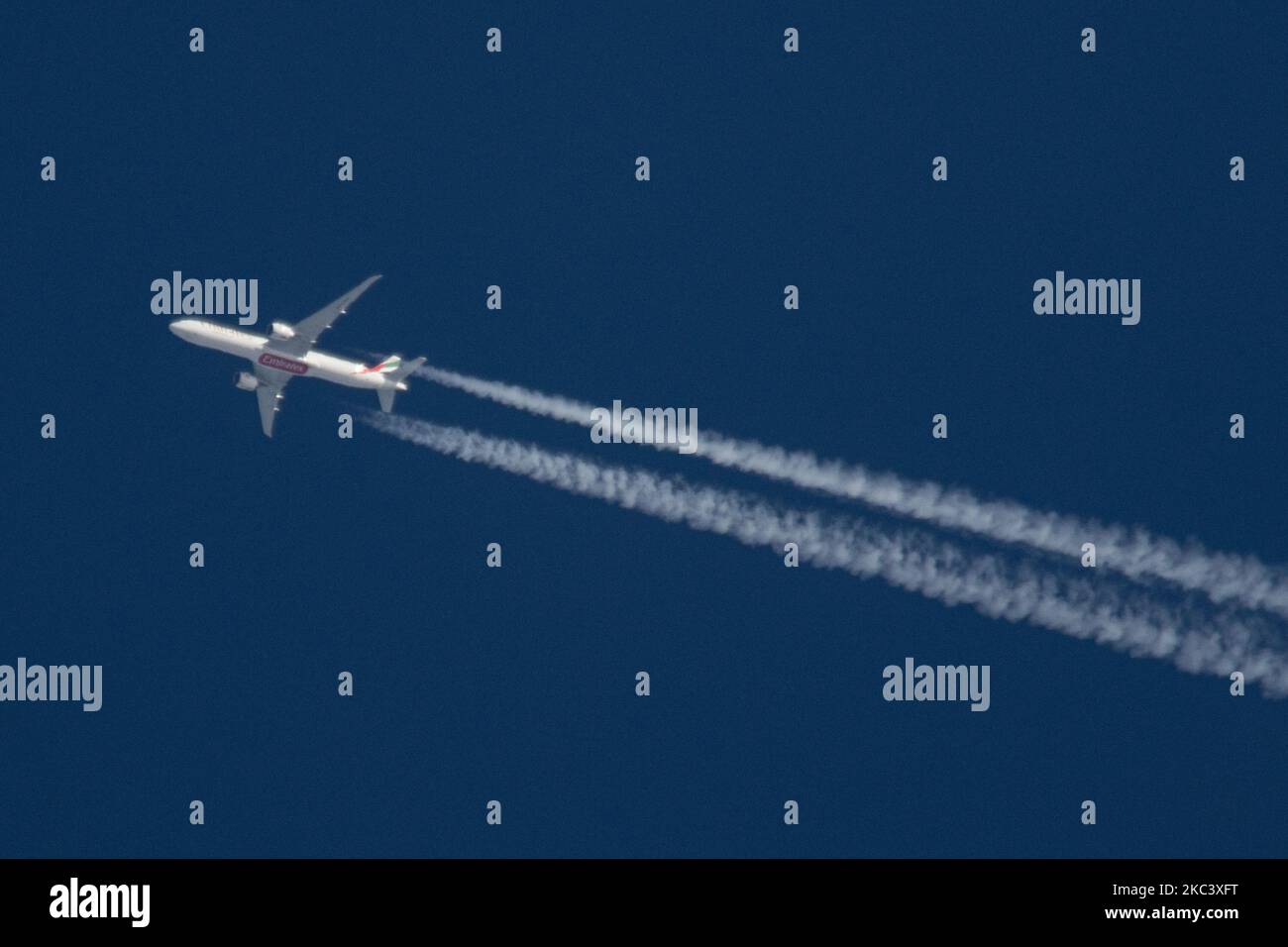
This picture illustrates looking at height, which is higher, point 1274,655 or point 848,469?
point 848,469

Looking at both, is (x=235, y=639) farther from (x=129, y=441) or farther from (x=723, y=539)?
(x=723, y=539)

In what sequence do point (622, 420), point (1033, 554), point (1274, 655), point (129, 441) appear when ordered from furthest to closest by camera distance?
1. point (129, 441)
2. point (622, 420)
3. point (1033, 554)
4. point (1274, 655)

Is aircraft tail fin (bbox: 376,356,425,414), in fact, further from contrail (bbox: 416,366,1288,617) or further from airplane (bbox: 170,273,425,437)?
contrail (bbox: 416,366,1288,617)

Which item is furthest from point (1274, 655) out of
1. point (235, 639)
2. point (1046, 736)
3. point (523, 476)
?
point (235, 639)

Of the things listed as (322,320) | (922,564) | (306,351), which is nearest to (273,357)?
(306,351)

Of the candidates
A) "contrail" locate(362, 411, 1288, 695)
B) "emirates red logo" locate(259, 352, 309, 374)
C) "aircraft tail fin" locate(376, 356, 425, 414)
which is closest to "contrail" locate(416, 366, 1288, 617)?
"contrail" locate(362, 411, 1288, 695)

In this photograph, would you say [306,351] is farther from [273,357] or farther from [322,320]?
[322,320]

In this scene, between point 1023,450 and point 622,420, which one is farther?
point 1023,450

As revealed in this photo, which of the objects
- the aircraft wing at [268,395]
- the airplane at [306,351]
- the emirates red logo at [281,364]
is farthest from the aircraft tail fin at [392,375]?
the aircraft wing at [268,395]

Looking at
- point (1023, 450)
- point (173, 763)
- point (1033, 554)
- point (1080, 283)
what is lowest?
point (173, 763)
